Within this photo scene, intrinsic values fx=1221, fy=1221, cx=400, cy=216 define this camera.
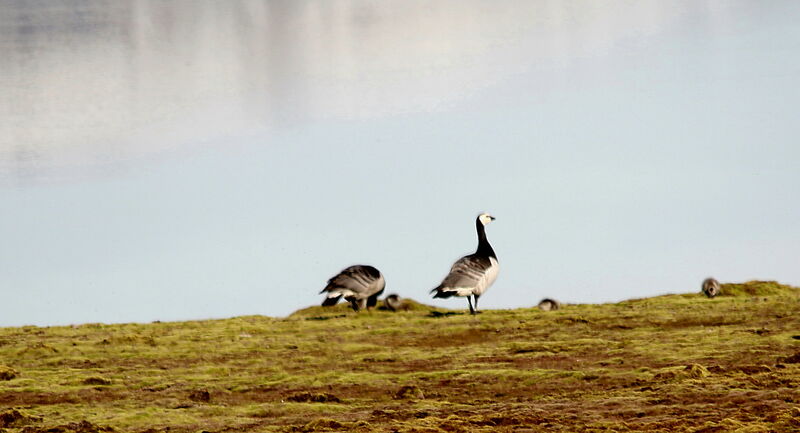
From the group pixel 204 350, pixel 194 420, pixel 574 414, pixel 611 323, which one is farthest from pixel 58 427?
pixel 611 323

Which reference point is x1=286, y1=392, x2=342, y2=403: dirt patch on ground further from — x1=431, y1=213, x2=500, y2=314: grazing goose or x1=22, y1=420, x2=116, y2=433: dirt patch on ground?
x1=431, y1=213, x2=500, y2=314: grazing goose

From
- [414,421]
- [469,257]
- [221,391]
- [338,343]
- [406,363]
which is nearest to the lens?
[414,421]

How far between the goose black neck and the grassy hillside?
2.44 meters

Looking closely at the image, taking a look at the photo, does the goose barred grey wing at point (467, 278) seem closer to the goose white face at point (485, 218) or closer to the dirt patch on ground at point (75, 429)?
the goose white face at point (485, 218)

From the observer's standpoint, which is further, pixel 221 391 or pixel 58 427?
pixel 221 391

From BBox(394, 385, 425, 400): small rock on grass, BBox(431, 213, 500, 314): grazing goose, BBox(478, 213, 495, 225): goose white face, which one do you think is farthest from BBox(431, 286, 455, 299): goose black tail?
BBox(394, 385, 425, 400): small rock on grass

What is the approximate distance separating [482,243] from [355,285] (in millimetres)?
4977

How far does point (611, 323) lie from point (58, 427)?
1646cm

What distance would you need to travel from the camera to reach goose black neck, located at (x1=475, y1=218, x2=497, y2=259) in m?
38.4

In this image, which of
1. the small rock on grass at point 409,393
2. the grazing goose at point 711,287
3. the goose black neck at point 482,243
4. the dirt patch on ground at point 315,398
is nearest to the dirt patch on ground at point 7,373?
the dirt patch on ground at point 315,398

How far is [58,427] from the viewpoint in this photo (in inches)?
778

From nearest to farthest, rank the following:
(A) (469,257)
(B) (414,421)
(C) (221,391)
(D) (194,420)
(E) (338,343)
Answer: (B) (414,421) < (D) (194,420) < (C) (221,391) < (E) (338,343) < (A) (469,257)

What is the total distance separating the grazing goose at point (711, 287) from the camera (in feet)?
129

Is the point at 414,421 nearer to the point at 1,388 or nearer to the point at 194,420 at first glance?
the point at 194,420
